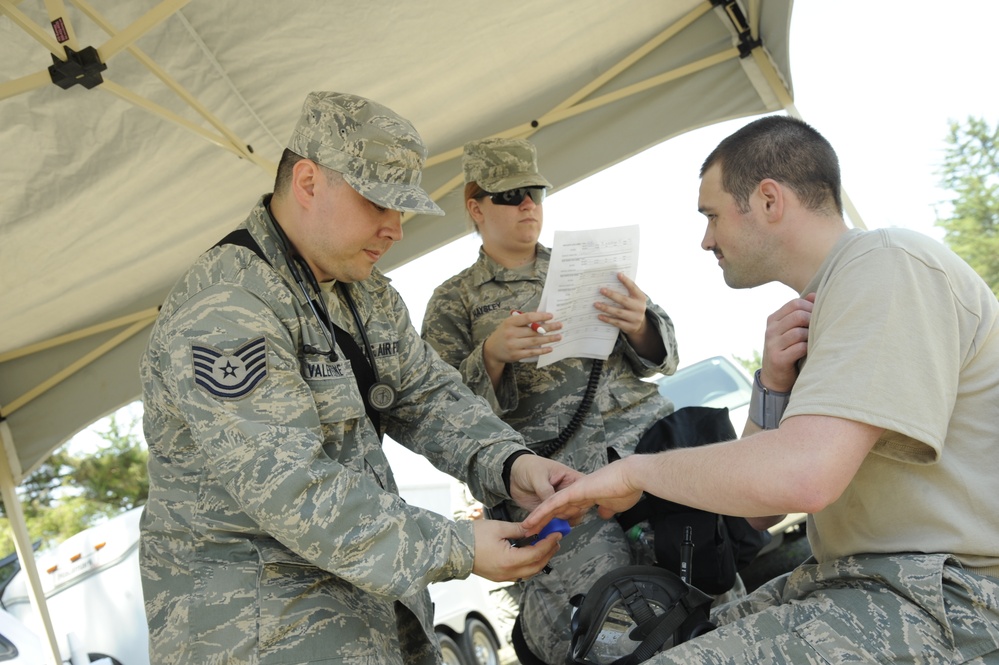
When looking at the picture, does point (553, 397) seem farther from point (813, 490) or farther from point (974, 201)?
point (974, 201)

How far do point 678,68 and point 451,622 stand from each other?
398cm

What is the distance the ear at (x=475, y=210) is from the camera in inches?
140

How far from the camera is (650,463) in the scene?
205cm

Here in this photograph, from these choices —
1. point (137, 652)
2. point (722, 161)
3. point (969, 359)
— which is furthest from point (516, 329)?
point (137, 652)

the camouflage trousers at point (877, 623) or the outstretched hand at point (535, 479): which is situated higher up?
the outstretched hand at point (535, 479)

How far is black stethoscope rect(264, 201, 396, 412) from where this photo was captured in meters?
2.25

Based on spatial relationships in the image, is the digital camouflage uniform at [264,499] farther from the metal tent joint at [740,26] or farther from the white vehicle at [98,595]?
the white vehicle at [98,595]

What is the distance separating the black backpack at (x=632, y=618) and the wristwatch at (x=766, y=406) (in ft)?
1.48

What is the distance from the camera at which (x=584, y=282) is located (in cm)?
305

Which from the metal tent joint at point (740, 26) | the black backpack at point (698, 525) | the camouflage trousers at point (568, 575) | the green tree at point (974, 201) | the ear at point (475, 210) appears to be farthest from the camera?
the green tree at point (974, 201)

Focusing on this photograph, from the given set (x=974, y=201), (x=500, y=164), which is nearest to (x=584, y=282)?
(x=500, y=164)

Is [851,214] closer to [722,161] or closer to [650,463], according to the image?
[722,161]

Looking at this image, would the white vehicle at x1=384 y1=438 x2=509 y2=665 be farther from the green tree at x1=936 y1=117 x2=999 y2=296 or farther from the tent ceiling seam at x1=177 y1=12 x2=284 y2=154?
the green tree at x1=936 y1=117 x2=999 y2=296

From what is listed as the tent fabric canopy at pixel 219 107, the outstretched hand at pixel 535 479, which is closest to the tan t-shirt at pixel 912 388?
the outstretched hand at pixel 535 479
